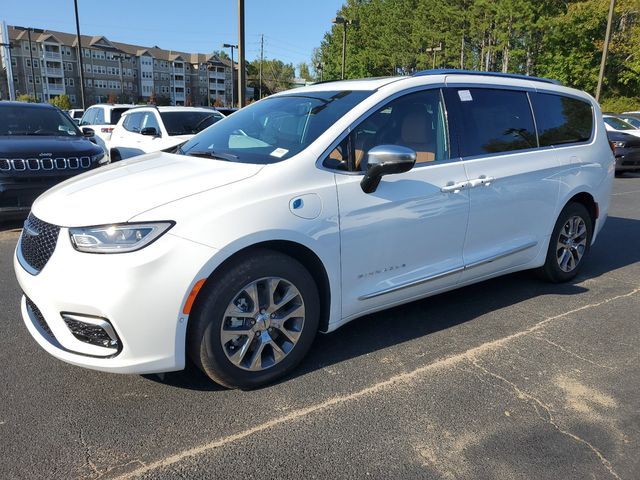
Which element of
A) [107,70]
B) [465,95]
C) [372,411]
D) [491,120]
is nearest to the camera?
[372,411]

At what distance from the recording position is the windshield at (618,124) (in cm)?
1541

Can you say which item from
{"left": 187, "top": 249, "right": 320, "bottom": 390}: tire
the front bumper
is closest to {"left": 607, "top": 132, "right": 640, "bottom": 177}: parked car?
{"left": 187, "top": 249, "right": 320, "bottom": 390}: tire

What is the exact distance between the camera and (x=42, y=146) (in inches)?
262

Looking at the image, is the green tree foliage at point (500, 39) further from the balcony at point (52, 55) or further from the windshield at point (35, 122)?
the balcony at point (52, 55)

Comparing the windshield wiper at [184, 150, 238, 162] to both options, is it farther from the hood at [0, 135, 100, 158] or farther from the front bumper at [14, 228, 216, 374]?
the hood at [0, 135, 100, 158]

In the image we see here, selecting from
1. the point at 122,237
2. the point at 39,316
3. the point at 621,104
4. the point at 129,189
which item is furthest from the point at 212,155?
the point at 621,104

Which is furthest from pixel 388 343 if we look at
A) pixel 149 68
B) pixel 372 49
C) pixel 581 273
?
pixel 149 68

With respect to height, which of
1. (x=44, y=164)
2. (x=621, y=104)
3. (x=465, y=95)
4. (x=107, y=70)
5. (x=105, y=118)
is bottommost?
(x=44, y=164)

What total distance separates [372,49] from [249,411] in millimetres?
60709

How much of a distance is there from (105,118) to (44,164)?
8270 millimetres

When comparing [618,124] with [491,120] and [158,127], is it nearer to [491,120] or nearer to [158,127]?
[158,127]

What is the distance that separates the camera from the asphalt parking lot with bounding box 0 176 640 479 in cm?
235

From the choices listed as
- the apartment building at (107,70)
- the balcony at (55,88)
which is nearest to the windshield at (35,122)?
the apartment building at (107,70)

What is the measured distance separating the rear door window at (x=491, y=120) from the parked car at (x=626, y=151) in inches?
450
